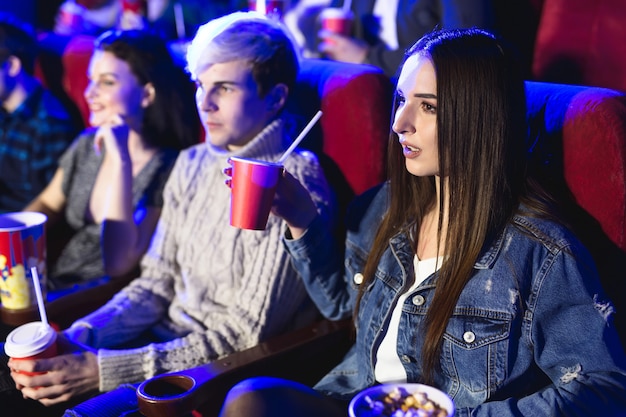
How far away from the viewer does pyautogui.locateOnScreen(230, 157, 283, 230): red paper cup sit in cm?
126

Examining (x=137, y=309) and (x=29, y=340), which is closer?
(x=29, y=340)

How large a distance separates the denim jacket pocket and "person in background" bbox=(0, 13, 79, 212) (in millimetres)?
1967

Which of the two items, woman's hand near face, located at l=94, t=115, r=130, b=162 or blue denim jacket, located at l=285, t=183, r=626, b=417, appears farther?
woman's hand near face, located at l=94, t=115, r=130, b=162

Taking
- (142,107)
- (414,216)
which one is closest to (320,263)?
(414,216)

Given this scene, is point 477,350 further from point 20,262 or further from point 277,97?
point 20,262

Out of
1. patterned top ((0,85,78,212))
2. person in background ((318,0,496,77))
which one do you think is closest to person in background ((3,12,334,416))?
person in background ((318,0,496,77))

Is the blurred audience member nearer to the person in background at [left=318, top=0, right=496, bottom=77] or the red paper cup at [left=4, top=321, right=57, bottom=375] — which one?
the person in background at [left=318, top=0, right=496, bottom=77]

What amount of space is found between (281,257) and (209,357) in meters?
0.29

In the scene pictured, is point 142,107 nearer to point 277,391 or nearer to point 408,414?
point 277,391

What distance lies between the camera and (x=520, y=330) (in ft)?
4.01

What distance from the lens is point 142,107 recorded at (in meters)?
2.18

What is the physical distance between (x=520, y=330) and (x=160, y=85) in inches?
55.3

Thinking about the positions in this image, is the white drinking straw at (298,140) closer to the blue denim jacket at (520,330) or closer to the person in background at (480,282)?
the person in background at (480,282)

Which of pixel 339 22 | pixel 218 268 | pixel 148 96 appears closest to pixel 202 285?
pixel 218 268
